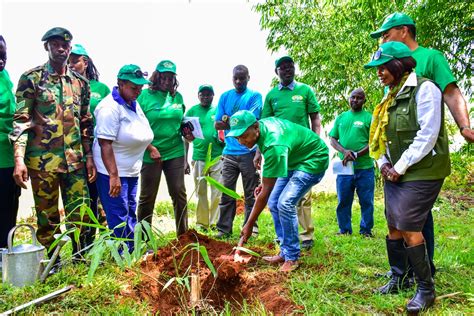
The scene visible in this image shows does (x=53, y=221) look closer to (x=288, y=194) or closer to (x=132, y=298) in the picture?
(x=132, y=298)

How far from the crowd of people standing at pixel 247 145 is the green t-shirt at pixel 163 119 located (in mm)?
12

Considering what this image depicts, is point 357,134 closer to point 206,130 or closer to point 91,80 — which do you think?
point 206,130

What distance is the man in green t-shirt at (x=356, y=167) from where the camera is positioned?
5.23 metres

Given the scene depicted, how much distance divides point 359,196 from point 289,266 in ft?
6.59

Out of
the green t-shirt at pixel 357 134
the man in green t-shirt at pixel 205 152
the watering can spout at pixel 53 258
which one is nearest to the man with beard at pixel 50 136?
the watering can spout at pixel 53 258

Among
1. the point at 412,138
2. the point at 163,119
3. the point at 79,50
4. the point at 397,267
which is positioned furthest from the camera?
the point at 163,119

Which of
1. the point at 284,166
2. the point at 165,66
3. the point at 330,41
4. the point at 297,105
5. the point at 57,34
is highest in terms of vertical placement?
the point at 330,41

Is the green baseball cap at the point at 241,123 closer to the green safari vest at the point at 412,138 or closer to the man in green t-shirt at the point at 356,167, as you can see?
the green safari vest at the point at 412,138

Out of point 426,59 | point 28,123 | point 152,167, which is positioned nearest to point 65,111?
point 28,123

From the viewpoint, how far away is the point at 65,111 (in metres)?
3.50

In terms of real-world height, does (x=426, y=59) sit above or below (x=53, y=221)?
above

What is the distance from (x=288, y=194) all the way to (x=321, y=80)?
226 inches

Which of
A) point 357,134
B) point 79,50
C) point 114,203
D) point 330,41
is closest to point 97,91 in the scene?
point 79,50

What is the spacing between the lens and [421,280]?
2.80 metres
